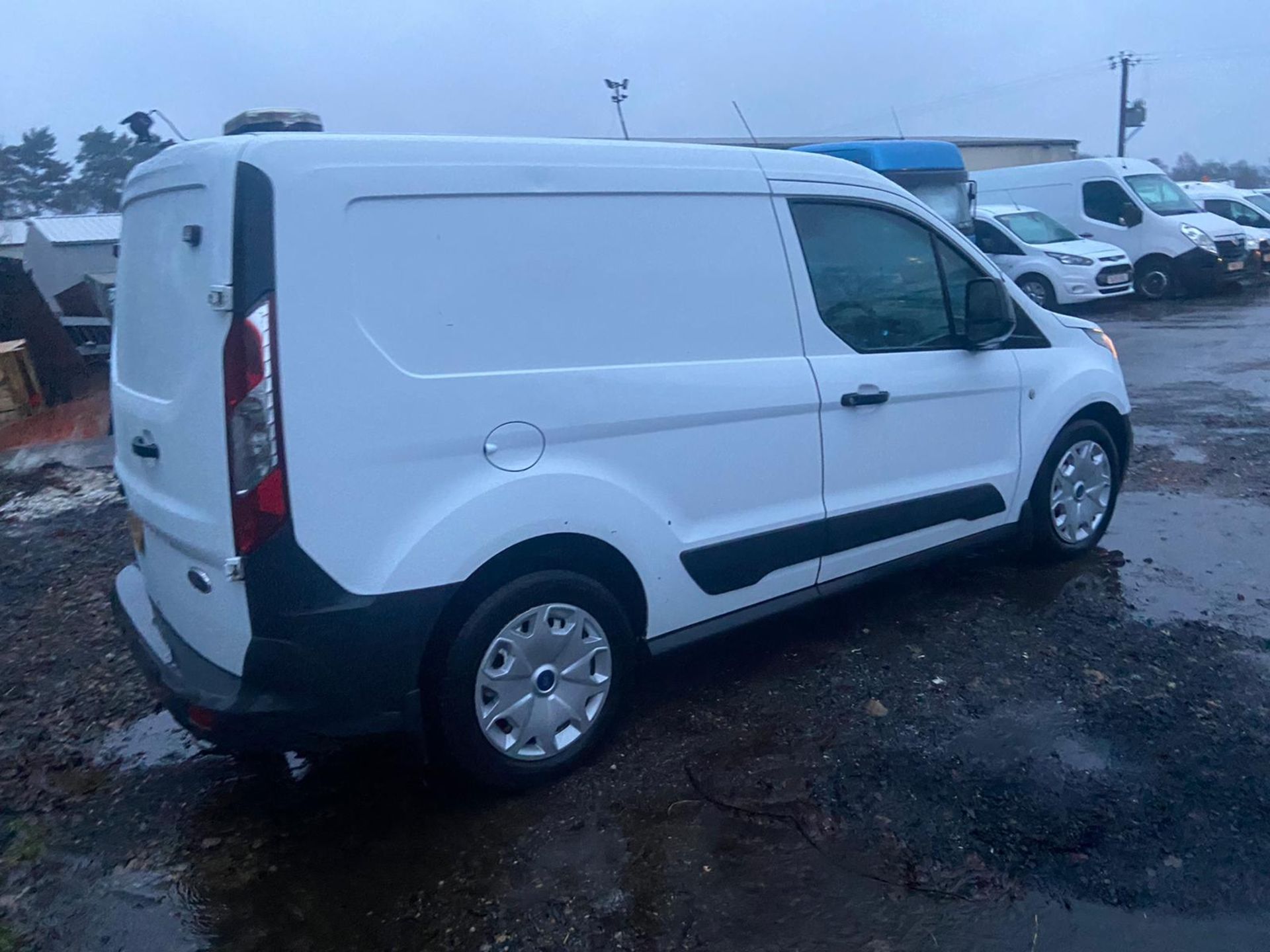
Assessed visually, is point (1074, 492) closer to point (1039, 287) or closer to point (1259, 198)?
point (1039, 287)

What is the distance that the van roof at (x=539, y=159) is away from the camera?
2.99 meters

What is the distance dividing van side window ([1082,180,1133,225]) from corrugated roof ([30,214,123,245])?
17.0 metres

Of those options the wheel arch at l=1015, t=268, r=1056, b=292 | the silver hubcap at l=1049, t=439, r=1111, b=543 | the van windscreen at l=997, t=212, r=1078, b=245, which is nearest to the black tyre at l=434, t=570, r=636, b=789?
the silver hubcap at l=1049, t=439, r=1111, b=543

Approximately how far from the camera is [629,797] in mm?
3547

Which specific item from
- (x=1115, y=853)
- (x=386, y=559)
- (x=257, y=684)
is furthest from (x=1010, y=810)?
(x=257, y=684)

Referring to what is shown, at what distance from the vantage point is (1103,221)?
19.1m

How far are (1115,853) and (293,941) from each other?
2.35 meters

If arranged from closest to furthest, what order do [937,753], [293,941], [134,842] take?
[293,941] → [134,842] → [937,753]

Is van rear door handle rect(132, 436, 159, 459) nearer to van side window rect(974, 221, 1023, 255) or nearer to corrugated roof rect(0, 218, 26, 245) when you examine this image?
van side window rect(974, 221, 1023, 255)

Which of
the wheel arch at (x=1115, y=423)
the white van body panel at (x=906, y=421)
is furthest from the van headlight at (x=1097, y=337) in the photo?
the white van body panel at (x=906, y=421)

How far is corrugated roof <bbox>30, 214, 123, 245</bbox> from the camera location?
18781mm

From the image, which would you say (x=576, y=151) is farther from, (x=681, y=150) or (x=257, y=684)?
(x=257, y=684)

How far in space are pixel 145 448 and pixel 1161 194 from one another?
20.0 m

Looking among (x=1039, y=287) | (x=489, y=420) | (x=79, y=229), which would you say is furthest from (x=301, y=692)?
(x=79, y=229)
